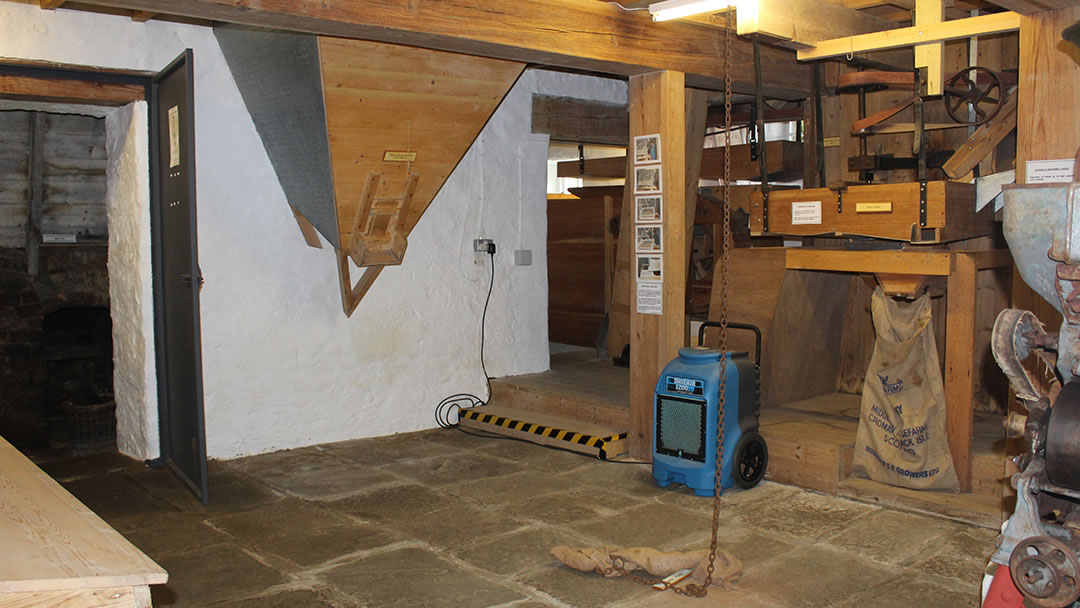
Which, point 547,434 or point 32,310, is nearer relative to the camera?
point 547,434

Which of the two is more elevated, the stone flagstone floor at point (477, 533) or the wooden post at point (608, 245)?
the wooden post at point (608, 245)

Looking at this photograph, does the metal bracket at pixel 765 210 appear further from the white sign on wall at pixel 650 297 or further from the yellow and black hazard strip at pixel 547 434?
the yellow and black hazard strip at pixel 547 434

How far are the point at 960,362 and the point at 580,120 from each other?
336 cm

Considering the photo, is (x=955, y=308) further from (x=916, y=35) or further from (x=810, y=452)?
(x=916, y=35)

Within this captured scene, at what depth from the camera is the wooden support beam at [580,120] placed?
653 cm

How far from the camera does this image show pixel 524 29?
4.30 m

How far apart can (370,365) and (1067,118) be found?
4.05 metres

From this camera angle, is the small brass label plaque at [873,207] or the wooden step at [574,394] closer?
the small brass label plaque at [873,207]

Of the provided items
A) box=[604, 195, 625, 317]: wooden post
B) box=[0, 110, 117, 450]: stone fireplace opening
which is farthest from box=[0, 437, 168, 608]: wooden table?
box=[604, 195, 625, 317]: wooden post

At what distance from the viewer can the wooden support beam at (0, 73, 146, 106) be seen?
15.3ft

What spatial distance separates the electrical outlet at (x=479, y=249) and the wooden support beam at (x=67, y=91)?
2267 mm

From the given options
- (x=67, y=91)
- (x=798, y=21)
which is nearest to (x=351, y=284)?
(x=67, y=91)

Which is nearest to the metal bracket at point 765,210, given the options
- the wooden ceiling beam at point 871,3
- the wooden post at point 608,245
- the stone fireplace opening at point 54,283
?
the wooden ceiling beam at point 871,3

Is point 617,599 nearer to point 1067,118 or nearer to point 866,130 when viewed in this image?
point 1067,118
